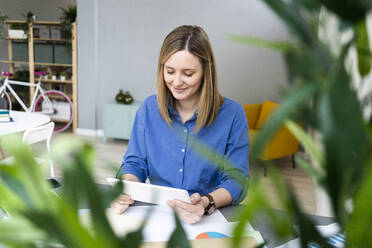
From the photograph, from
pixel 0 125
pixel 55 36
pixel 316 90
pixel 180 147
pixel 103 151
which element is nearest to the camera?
pixel 316 90

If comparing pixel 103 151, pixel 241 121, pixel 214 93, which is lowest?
pixel 103 151

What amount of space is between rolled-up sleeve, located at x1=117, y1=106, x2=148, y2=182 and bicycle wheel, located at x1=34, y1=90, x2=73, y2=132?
16.5 feet

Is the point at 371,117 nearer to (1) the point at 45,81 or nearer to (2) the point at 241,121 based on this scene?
(2) the point at 241,121

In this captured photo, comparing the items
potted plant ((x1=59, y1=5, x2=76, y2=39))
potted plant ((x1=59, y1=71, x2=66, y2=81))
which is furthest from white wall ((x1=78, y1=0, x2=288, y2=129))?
potted plant ((x1=59, y1=71, x2=66, y2=81))

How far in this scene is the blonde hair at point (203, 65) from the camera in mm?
1507

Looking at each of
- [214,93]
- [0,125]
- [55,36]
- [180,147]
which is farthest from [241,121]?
[55,36]

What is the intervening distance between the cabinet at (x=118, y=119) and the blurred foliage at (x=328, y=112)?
17.3ft

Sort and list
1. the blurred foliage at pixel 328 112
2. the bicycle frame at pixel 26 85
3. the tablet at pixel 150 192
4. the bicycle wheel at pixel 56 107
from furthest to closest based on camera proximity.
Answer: the bicycle wheel at pixel 56 107 → the bicycle frame at pixel 26 85 → the tablet at pixel 150 192 → the blurred foliage at pixel 328 112

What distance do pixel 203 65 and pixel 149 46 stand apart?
420 cm

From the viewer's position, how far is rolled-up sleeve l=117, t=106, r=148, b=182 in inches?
63.5

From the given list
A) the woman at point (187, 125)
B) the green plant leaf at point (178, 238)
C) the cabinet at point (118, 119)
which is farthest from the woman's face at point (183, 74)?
the cabinet at point (118, 119)

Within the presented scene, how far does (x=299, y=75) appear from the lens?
189 mm

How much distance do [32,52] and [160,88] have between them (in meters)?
5.45

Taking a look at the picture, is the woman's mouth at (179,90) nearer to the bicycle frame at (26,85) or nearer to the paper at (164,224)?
the paper at (164,224)
